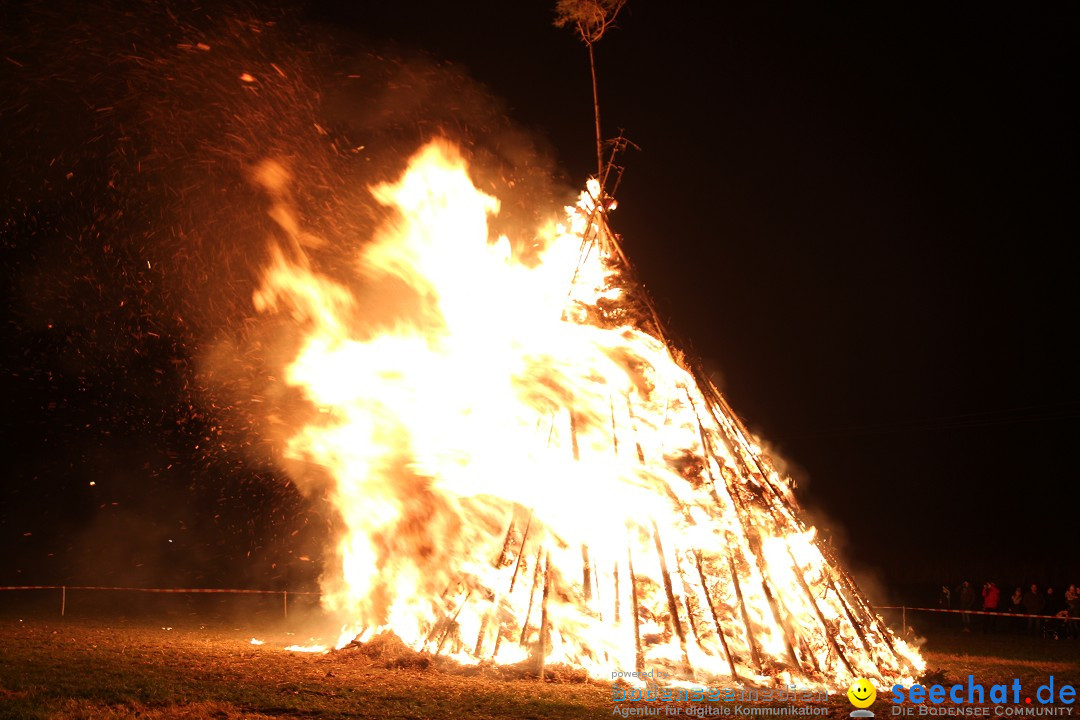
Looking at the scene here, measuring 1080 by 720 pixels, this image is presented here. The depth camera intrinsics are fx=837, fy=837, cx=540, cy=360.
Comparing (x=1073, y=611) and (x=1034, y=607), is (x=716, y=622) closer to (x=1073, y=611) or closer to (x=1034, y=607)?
(x=1034, y=607)

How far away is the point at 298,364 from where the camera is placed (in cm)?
852

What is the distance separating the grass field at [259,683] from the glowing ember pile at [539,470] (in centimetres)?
59

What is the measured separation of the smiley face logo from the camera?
6.45m

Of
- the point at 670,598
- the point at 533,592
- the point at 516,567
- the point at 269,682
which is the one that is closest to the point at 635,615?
the point at 670,598

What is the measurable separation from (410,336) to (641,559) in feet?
10.1

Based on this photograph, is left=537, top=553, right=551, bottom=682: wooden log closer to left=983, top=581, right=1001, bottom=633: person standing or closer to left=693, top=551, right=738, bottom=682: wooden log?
left=693, top=551, right=738, bottom=682: wooden log

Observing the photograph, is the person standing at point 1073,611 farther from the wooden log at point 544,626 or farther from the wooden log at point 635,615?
the wooden log at point 544,626

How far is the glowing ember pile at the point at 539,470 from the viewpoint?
7250 mm

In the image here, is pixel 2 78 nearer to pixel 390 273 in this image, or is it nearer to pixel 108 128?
Answer: pixel 108 128

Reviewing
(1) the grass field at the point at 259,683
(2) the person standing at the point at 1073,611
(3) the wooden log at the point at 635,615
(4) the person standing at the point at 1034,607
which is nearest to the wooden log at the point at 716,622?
(3) the wooden log at the point at 635,615

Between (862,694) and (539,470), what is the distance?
3.25 metres

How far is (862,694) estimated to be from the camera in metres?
6.55

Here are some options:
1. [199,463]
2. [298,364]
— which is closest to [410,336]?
[298,364]

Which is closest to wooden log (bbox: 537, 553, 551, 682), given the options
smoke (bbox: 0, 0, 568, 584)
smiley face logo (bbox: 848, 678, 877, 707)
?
smiley face logo (bbox: 848, 678, 877, 707)
